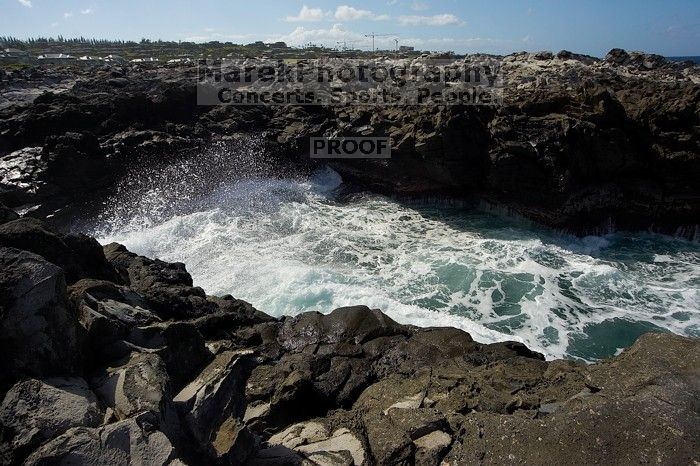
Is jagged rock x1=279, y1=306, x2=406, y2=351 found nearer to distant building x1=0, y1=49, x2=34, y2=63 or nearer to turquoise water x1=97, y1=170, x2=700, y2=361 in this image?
turquoise water x1=97, y1=170, x2=700, y2=361

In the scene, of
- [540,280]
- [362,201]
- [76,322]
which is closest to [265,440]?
[76,322]

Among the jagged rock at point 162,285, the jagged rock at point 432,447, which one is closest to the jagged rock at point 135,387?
the jagged rock at point 432,447

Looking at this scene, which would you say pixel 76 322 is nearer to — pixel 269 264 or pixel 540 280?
pixel 269 264

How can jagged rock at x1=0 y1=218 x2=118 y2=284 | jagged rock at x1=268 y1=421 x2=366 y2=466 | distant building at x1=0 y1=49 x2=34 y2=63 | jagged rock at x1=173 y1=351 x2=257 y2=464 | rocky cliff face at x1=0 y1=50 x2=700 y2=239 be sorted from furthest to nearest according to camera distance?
distant building at x1=0 y1=49 x2=34 y2=63
rocky cliff face at x1=0 y1=50 x2=700 y2=239
jagged rock at x1=0 y1=218 x2=118 y2=284
jagged rock at x1=268 y1=421 x2=366 y2=466
jagged rock at x1=173 y1=351 x2=257 y2=464

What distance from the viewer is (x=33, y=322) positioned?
5395 mm

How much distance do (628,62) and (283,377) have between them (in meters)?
48.2

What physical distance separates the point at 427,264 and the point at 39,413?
1468 cm

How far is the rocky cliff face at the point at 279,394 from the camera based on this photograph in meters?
4.93

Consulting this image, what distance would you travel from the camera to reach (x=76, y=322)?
5.89 metres

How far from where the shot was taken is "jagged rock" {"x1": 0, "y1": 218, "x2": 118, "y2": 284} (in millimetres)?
7190

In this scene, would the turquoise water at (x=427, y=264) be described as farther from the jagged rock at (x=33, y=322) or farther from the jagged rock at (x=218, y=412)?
Answer: the jagged rock at (x=33, y=322)

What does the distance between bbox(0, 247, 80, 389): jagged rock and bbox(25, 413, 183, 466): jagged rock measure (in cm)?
125

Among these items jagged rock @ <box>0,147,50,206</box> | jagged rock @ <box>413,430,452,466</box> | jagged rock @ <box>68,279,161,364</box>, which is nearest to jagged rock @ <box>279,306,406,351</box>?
jagged rock @ <box>68,279,161,364</box>

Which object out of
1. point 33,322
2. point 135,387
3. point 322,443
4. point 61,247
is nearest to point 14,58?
point 61,247
